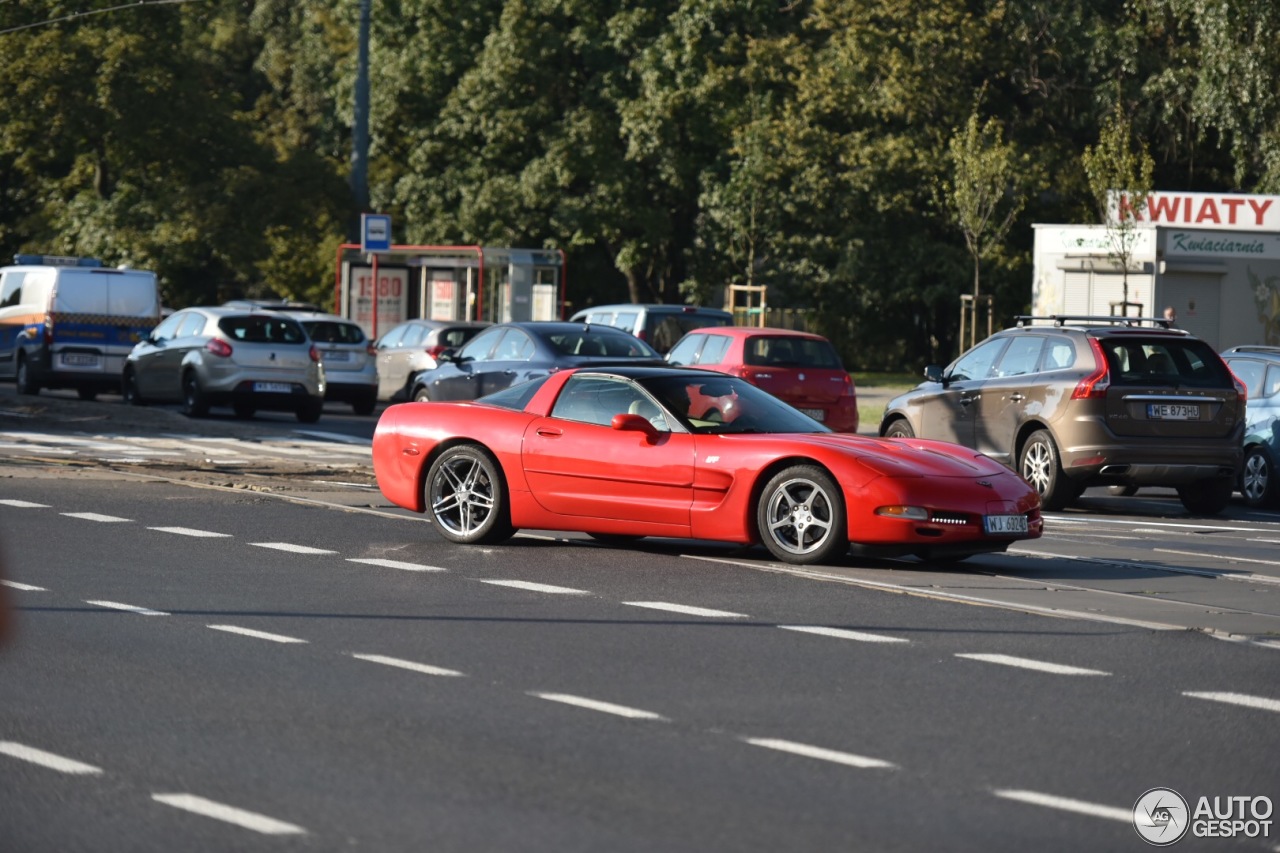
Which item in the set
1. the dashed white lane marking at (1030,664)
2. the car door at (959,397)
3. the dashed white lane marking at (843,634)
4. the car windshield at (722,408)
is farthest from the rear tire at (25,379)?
the dashed white lane marking at (1030,664)

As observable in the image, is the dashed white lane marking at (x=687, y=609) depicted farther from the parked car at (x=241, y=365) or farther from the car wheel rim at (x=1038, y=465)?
the parked car at (x=241, y=365)

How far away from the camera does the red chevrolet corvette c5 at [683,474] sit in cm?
1268

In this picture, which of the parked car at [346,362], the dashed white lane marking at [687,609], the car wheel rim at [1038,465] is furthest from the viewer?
the parked car at [346,362]

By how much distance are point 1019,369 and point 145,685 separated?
39.9 feet

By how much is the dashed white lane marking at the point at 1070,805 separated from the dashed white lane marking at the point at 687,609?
4.05 metres

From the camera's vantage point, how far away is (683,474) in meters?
13.1

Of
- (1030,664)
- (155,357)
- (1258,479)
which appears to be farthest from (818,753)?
(155,357)

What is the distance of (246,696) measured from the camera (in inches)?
319

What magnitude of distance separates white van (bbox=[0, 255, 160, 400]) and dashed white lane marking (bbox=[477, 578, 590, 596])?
21.2 m

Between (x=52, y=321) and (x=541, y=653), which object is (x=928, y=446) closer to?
(x=541, y=653)

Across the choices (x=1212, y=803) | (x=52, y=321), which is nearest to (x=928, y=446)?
(x=1212, y=803)

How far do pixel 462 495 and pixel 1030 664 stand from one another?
5.58 m

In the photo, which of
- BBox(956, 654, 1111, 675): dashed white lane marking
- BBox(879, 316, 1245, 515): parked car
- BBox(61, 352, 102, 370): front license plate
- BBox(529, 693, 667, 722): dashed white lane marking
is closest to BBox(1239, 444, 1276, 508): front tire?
BBox(879, 316, 1245, 515): parked car

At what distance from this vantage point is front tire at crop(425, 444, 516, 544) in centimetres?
1384
